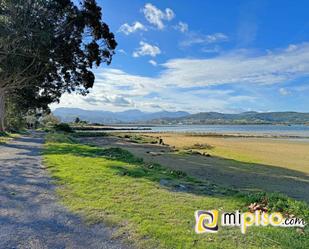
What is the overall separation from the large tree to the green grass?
12.9 m

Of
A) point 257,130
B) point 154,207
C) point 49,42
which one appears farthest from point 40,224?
point 257,130

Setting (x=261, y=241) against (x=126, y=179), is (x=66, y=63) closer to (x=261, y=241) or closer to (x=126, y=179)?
(x=126, y=179)

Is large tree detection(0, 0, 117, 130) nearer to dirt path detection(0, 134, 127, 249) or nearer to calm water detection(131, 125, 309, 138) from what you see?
dirt path detection(0, 134, 127, 249)

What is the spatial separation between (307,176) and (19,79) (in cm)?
2539

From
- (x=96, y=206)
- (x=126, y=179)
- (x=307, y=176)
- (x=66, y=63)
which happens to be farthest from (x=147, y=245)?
(x=66, y=63)

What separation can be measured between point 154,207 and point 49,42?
668 inches

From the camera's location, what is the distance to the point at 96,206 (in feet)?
20.9

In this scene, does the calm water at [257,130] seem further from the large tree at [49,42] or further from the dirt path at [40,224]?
the dirt path at [40,224]

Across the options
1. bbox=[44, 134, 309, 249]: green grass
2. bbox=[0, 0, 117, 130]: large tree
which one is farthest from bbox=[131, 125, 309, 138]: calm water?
bbox=[44, 134, 309, 249]: green grass

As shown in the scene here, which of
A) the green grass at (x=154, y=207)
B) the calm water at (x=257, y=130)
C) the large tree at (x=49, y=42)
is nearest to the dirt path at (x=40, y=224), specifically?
the green grass at (x=154, y=207)

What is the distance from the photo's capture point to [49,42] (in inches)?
793

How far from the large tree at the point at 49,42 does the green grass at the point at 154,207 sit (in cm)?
1286

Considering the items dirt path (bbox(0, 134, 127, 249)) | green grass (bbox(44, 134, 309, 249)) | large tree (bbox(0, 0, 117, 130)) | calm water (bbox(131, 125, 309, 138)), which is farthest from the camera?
calm water (bbox(131, 125, 309, 138))

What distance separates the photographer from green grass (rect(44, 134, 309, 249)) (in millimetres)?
4668
